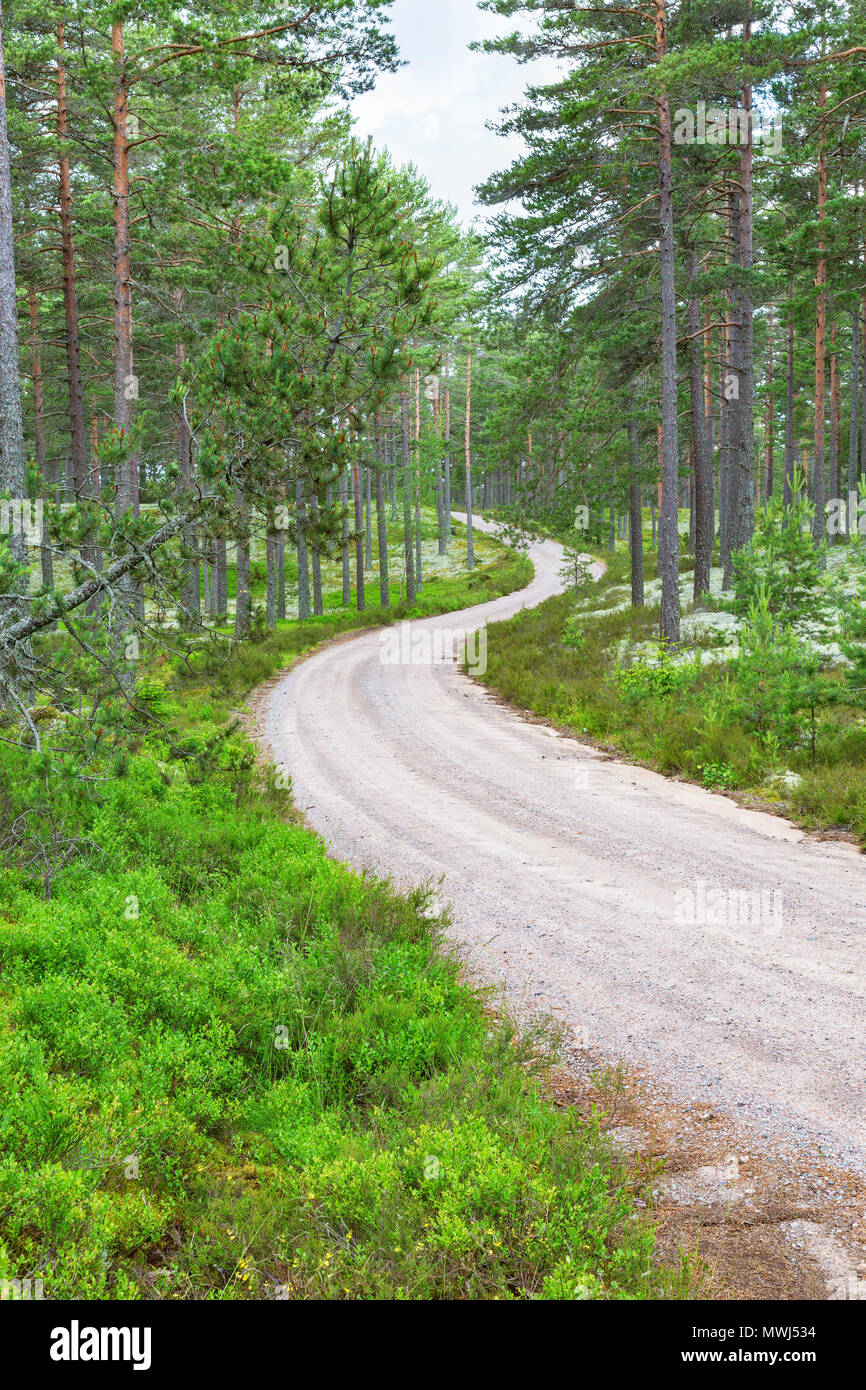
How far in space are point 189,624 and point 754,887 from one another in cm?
Answer: 591

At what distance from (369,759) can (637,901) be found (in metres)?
6.22

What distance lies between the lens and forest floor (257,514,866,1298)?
142 inches

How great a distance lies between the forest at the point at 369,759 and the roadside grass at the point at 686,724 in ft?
0.30

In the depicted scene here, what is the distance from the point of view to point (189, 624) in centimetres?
764

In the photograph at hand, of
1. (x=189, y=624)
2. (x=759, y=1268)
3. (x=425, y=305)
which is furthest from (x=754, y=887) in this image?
(x=425, y=305)

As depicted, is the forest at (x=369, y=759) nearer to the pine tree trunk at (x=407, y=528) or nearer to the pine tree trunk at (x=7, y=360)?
the pine tree trunk at (x=7, y=360)

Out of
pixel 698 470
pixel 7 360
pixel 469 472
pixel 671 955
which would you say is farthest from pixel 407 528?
pixel 671 955

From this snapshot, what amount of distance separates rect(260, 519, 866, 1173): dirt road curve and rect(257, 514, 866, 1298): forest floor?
0.02 m

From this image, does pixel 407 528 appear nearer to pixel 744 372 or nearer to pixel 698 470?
pixel 698 470

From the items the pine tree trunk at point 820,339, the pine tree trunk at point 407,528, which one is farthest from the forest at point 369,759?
the pine tree trunk at point 407,528

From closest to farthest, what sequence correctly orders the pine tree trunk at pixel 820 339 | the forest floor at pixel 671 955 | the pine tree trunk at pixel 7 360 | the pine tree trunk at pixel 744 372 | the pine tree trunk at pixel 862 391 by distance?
1. the forest floor at pixel 671 955
2. the pine tree trunk at pixel 7 360
3. the pine tree trunk at pixel 744 372
4. the pine tree trunk at pixel 820 339
5. the pine tree trunk at pixel 862 391

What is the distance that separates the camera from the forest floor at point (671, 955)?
11.8 feet

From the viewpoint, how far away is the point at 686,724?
12.6 meters
